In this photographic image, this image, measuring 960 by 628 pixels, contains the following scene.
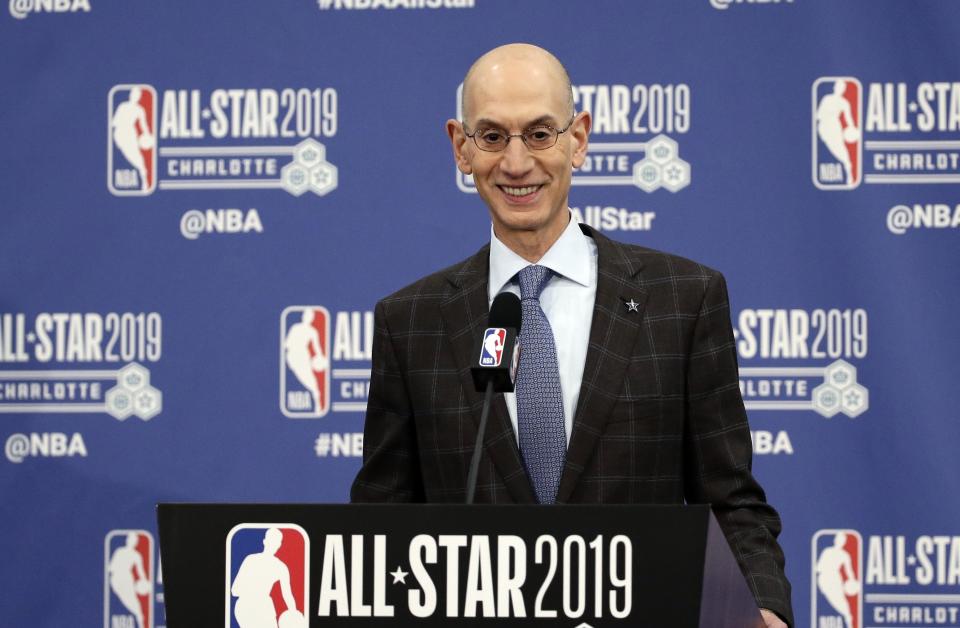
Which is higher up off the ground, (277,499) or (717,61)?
(717,61)

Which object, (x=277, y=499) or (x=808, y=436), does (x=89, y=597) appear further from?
(x=808, y=436)

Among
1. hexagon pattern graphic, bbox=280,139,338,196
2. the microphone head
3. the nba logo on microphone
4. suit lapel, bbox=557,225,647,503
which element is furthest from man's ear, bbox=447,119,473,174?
the nba logo on microphone

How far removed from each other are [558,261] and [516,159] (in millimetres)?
208

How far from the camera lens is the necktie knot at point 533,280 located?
6.59ft

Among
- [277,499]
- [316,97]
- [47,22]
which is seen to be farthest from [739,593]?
[47,22]

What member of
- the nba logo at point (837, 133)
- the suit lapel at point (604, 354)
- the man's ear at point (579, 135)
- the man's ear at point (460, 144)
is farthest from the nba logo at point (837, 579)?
the man's ear at point (460, 144)

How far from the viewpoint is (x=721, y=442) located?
193 centimetres

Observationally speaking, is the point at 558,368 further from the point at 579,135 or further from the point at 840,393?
the point at 840,393

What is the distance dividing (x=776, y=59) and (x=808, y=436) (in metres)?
1.01

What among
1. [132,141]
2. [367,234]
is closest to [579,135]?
[367,234]

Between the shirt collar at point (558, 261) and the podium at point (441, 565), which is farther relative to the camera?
the shirt collar at point (558, 261)

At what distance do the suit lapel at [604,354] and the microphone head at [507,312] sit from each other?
33cm

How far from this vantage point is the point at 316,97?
339cm

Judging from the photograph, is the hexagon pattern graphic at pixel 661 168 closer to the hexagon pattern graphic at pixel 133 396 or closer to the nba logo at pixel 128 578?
the hexagon pattern graphic at pixel 133 396
